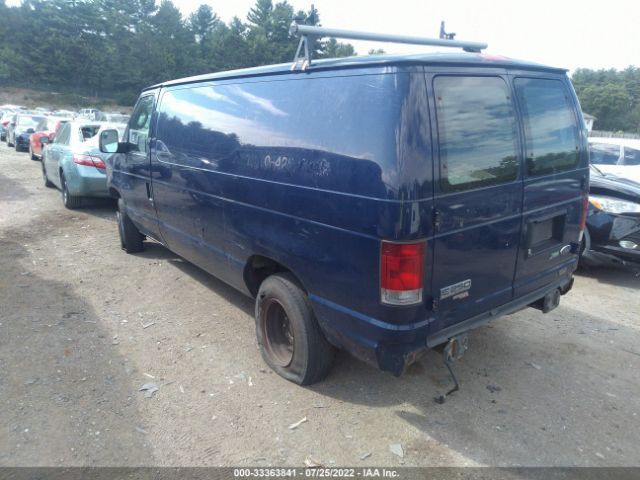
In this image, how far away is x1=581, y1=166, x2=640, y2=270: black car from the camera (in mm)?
5488

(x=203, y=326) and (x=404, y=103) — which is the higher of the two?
(x=404, y=103)

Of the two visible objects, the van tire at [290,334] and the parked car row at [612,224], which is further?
the parked car row at [612,224]

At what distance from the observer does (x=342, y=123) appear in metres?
2.69

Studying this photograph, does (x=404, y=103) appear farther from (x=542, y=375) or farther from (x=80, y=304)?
(x=80, y=304)

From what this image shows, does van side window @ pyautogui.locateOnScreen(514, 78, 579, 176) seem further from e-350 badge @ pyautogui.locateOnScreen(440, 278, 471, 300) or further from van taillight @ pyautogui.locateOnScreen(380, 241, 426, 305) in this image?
van taillight @ pyautogui.locateOnScreen(380, 241, 426, 305)

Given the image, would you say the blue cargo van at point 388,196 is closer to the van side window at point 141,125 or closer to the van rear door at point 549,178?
the van rear door at point 549,178

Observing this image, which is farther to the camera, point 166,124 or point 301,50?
point 166,124

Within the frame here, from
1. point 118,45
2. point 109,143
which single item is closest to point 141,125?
point 109,143

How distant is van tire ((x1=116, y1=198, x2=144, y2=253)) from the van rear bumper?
164 inches

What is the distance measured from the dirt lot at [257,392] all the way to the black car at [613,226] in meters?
0.58

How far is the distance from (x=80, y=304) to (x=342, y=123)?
143 inches

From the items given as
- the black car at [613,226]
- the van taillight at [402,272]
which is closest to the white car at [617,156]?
the black car at [613,226]

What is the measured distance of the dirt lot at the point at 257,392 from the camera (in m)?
2.79

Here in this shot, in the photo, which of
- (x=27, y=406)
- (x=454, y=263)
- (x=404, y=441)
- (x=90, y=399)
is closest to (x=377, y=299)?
(x=454, y=263)
